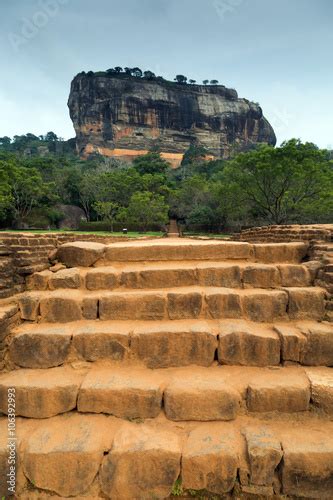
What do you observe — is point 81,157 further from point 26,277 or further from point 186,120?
point 26,277

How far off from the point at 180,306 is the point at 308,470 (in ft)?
5.37

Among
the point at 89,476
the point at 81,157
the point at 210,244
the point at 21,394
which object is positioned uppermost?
the point at 81,157

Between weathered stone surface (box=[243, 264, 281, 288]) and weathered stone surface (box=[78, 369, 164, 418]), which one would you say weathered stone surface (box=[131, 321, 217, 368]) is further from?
weathered stone surface (box=[243, 264, 281, 288])

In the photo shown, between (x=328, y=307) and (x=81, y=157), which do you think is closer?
(x=328, y=307)

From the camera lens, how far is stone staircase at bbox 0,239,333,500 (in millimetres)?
1918

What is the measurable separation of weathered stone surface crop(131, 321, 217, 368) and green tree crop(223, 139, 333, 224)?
570 inches

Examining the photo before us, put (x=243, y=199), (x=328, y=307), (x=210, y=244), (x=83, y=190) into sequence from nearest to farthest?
(x=328, y=307) → (x=210, y=244) → (x=243, y=199) → (x=83, y=190)

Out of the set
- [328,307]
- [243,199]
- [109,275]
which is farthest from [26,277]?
[243,199]

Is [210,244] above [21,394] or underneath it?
above

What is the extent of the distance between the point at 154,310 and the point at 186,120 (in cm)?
7286

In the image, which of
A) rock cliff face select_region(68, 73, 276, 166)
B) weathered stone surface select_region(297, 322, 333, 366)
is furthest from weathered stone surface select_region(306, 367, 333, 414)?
rock cliff face select_region(68, 73, 276, 166)

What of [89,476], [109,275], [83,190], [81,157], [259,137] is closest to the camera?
[89,476]

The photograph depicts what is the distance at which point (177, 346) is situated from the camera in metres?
2.58

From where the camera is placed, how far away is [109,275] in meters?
3.32
